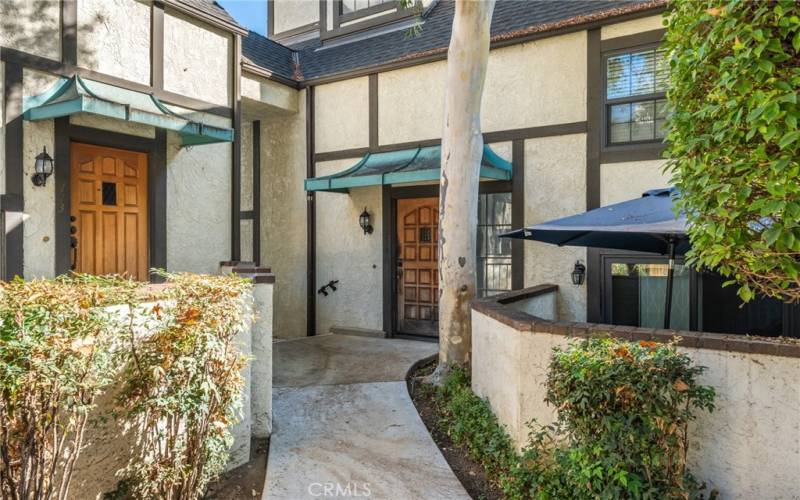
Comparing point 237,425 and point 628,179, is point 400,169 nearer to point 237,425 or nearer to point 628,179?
point 628,179

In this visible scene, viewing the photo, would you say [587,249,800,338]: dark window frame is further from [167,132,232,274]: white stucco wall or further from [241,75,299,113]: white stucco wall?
[241,75,299,113]: white stucco wall

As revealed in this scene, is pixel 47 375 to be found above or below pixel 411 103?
below

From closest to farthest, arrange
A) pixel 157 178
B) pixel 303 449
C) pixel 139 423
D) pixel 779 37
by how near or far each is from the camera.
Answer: pixel 779 37, pixel 139 423, pixel 303 449, pixel 157 178

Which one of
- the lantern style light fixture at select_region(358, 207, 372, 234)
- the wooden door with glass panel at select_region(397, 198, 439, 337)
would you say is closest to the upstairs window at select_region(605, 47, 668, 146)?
the wooden door with glass panel at select_region(397, 198, 439, 337)

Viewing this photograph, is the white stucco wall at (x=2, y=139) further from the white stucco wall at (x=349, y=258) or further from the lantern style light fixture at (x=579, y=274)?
the lantern style light fixture at (x=579, y=274)

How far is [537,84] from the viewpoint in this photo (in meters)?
7.17

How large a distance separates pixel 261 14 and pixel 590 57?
9.13m

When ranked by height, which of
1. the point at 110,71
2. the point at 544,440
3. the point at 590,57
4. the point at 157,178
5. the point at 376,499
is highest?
the point at 590,57

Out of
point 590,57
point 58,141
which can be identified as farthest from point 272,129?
point 590,57

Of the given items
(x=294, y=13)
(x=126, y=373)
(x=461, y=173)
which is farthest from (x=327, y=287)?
(x=294, y=13)

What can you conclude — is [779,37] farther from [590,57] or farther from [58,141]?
[58,141]

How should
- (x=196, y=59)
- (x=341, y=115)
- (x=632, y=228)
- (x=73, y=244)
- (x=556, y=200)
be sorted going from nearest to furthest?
(x=632, y=228) → (x=73, y=244) → (x=196, y=59) → (x=556, y=200) → (x=341, y=115)

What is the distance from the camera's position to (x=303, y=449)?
421 cm

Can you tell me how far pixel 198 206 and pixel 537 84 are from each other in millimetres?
5049
